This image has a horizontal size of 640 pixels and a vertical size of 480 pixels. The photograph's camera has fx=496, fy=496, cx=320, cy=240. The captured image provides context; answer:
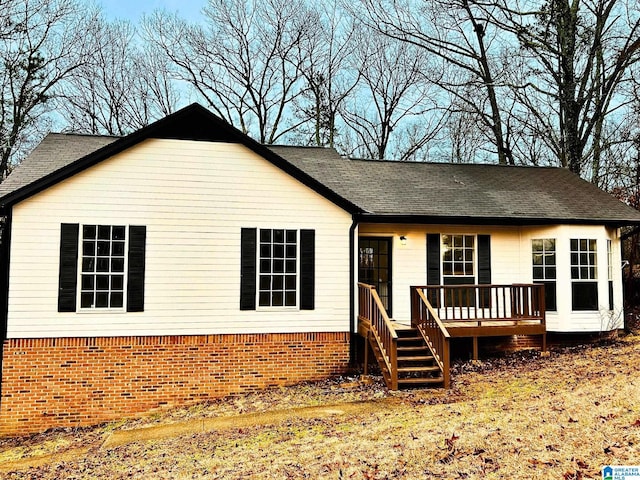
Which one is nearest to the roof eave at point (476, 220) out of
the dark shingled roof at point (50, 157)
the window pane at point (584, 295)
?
the window pane at point (584, 295)

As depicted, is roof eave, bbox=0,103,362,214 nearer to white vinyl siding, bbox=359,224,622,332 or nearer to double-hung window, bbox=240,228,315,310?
double-hung window, bbox=240,228,315,310

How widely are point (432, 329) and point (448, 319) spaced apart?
62.5 inches

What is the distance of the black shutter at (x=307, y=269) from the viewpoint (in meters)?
9.98

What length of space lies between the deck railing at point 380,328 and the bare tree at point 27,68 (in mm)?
17185

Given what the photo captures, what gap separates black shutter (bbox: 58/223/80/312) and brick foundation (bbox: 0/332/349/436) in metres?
0.66

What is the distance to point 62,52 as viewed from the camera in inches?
869

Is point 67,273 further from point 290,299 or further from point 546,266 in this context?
point 546,266

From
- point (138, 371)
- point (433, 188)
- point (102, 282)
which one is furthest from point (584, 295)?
point (102, 282)

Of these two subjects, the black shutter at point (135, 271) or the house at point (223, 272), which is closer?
the house at point (223, 272)

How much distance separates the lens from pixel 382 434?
6.23 m

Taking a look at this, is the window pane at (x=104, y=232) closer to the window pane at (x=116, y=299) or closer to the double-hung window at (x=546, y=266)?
the window pane at (x=116, y=299)

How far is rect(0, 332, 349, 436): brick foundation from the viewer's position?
8812mm

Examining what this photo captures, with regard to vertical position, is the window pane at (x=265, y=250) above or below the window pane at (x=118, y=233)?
below

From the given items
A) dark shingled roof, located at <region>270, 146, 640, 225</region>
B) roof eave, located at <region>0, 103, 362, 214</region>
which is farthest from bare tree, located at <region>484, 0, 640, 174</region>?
roof eave, located at <region>0, 103, 362, 214</region>
